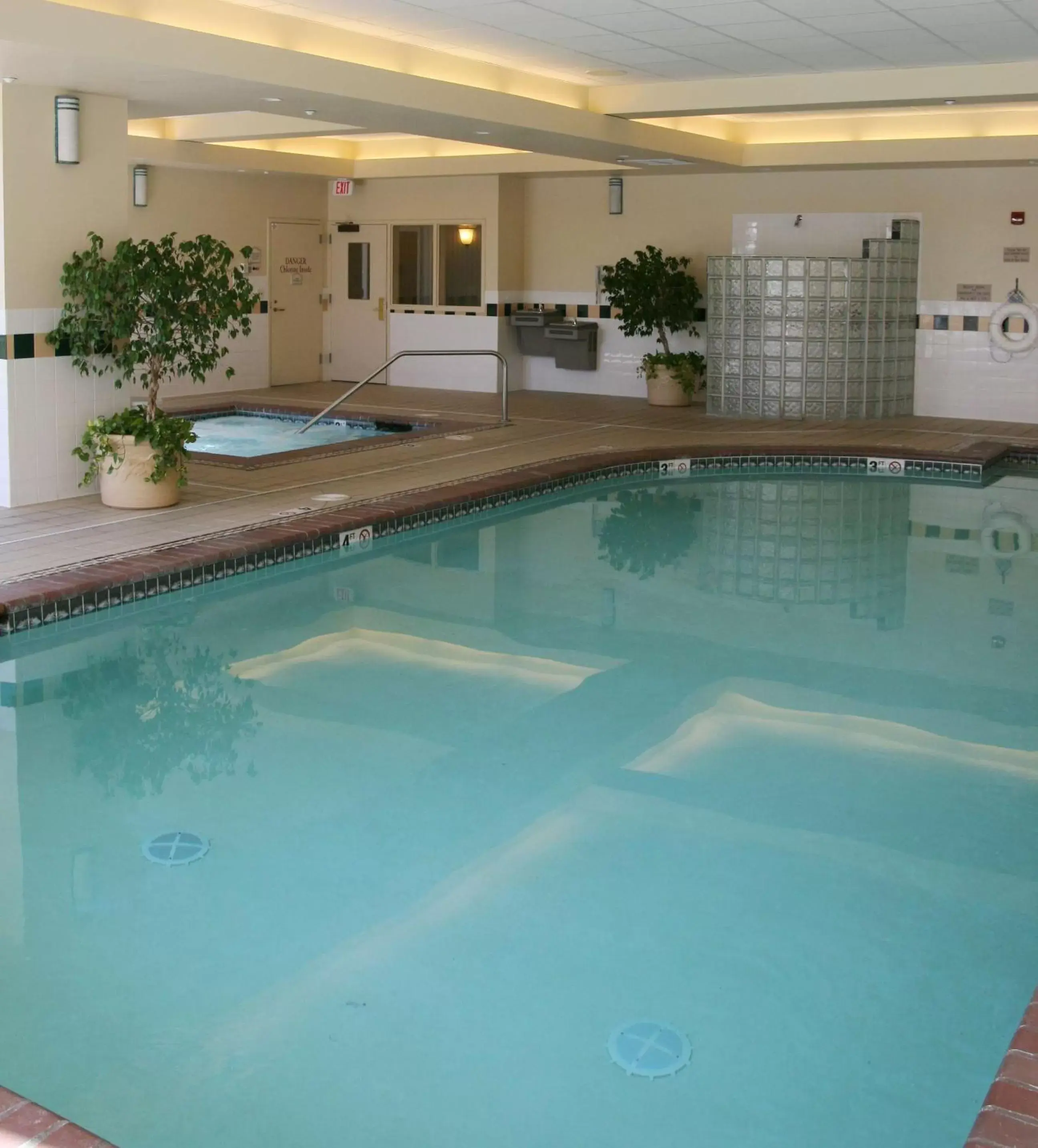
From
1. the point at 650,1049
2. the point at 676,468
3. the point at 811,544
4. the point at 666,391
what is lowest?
the point at 650,1049

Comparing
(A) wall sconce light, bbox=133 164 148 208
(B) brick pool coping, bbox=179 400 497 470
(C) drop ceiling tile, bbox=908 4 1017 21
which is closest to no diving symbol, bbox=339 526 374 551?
(B) brick pool coping, bbox=179 400 497 470

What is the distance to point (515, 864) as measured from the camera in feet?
13.3

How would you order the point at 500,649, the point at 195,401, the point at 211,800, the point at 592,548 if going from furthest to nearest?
the point at 195,401 → the point at 592,548 → the point at 500,649 → the point at 211,800

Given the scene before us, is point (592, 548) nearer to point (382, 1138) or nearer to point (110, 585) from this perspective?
point (110, 585)

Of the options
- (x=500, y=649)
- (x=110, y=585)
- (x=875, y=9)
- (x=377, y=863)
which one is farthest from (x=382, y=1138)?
(x=875, y=9)

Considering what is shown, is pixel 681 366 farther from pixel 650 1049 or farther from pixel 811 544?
pixel 650 1049

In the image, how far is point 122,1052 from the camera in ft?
9.89

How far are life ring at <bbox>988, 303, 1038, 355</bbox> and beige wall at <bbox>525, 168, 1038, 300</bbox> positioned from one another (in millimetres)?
173

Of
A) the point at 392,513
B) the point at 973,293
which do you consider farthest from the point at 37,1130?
the point at 973,293

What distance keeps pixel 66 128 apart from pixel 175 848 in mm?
5237

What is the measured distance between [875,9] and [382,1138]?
6.57m

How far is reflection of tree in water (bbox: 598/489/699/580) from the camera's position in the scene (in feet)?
27.0

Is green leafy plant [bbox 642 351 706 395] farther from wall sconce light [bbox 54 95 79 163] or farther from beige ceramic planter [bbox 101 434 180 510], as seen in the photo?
wall sconce light [bbox 54 95 79 163]

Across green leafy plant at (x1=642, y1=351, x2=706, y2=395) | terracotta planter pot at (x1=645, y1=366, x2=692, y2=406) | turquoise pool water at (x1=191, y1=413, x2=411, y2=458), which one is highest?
green leafy plant at (x1=642, y1=351, x2=706, y2=395)
